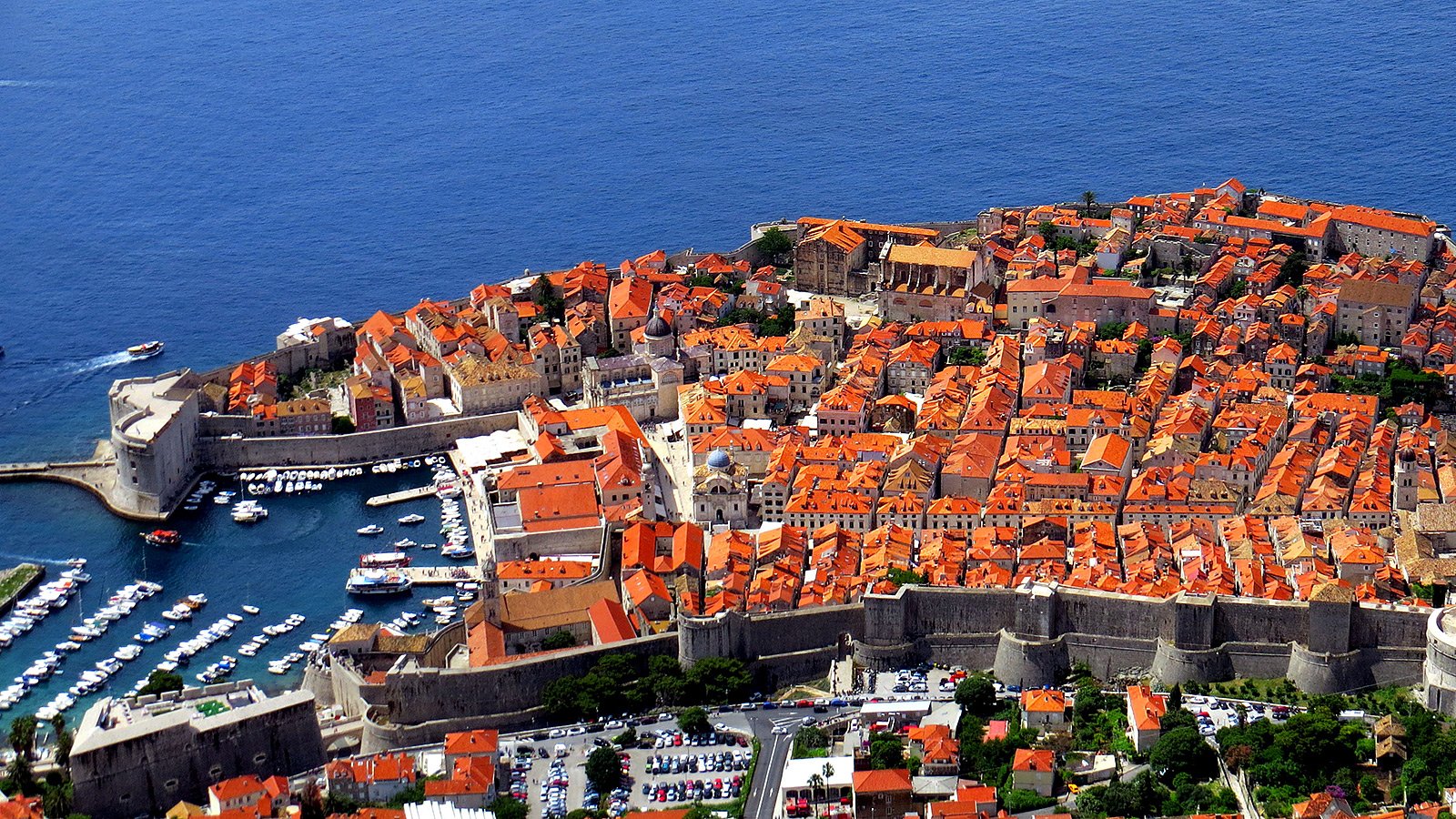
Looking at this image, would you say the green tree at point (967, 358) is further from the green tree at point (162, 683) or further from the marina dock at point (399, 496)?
the green tree at point (162, 683)

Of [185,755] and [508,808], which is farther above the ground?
[185,755]

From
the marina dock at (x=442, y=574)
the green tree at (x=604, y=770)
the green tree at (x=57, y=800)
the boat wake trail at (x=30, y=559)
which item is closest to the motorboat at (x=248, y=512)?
the boat wake trail at (x=30, y=559)

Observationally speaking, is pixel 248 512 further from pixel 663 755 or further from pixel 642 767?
pixel 642 767

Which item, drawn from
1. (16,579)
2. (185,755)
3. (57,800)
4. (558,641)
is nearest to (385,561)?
(558,641)

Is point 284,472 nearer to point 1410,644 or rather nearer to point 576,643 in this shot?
point 576,643

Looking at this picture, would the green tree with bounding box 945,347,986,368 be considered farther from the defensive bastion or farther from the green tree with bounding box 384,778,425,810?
the green tree with bounding box 384,778,425,810

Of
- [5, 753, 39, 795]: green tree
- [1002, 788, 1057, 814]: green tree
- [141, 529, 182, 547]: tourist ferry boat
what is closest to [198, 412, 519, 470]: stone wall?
[141, 529, 182, 547]: tourist ferry boat

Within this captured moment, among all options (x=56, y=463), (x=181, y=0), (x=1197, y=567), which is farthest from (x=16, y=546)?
(x=181, y=0)
